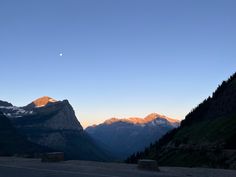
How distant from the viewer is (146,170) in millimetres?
27797

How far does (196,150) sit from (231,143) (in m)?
22.3

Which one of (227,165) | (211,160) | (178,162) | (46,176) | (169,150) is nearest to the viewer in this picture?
(46,176)

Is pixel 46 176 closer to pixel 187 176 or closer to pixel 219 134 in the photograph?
pixel 187 176

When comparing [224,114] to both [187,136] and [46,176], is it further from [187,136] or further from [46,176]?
[46,176]

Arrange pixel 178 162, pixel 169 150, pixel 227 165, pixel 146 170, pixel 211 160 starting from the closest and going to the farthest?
1. pixel 146 170
2. pixel 227 165
3. pixel 211 160
4. pixel 178 162
5. pixel 169 150

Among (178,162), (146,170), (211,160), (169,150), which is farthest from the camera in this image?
(169,150)

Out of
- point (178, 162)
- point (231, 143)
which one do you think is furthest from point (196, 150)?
point (231, 143)

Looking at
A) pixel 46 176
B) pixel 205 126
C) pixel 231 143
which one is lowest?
pixel 46 176

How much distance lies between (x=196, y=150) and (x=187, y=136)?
1380 inches

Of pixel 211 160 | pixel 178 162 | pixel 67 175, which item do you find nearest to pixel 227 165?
pixel 211 160

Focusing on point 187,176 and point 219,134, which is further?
point 219,134

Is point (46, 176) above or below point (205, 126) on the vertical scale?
below

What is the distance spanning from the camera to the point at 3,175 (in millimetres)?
23250

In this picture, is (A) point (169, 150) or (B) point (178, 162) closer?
(B) point (178, 162)
